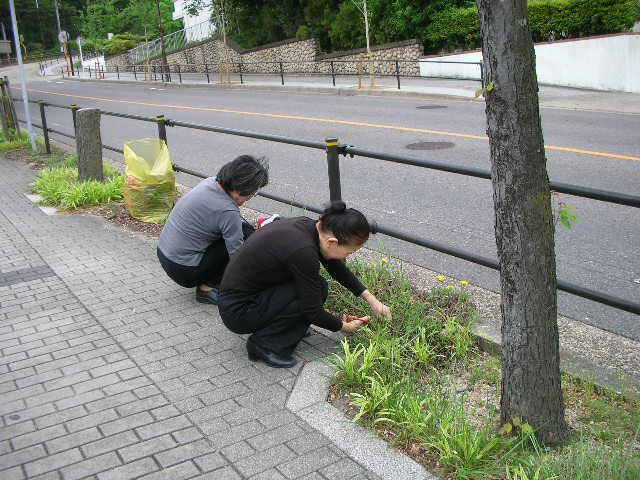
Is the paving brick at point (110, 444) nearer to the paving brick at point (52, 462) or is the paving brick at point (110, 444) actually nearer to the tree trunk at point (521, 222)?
the paving brick at point (52, 462)

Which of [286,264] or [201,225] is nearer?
[286,264]

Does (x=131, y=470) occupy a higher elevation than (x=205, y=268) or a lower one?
lower

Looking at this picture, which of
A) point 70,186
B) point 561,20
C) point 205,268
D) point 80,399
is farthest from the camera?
point 561,20

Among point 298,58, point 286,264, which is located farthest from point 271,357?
point 298,58

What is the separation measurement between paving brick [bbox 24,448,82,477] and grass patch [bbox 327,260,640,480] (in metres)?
1.31

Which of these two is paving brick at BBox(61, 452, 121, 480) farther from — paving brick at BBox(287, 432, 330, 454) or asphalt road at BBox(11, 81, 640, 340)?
asphalt road at BBox(11, 81, 640, 340)

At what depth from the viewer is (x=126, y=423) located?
366 cm

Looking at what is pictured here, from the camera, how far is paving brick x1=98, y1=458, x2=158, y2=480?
321 cm

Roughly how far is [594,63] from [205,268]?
17.3 m

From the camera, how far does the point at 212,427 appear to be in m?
3.57

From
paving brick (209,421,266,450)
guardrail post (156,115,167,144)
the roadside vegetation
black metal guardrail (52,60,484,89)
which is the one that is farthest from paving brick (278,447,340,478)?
black metal guardrail (52,60,484,89)

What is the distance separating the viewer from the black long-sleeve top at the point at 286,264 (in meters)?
3.93

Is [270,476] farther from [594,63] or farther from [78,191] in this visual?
[594,63]

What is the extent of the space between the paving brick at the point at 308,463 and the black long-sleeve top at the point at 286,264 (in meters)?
0.93
